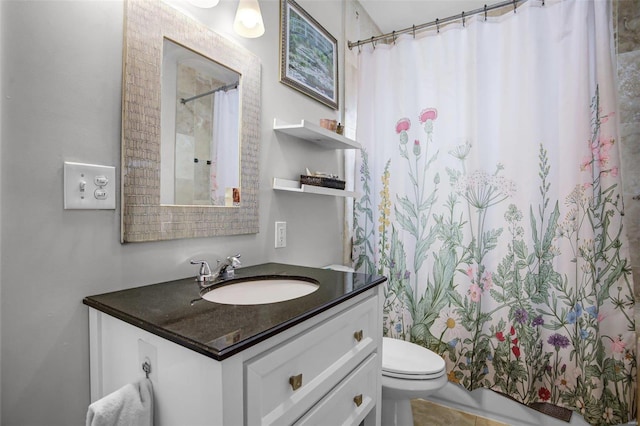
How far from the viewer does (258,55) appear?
1427 millimetres

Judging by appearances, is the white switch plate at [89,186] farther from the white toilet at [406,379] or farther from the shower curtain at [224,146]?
the white toilet at [406,379]

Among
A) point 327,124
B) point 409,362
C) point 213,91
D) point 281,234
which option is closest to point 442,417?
point 409,362

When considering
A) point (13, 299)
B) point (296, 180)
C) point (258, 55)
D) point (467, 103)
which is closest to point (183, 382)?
point (13, 299)

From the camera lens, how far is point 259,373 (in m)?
0.67

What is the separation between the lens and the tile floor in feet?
6.03

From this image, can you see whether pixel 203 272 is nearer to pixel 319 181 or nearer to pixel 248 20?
pixel 319 181

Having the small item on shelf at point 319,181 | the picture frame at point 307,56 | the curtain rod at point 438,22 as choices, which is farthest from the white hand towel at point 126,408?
the curtain rod at point 438,22

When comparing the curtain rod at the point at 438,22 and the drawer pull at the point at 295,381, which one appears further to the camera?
the curtain rod at the point at 438,22

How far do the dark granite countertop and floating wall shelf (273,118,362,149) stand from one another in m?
0.74

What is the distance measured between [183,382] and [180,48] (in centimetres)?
99

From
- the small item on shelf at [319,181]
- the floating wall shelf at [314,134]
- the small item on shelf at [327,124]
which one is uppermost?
the small item on shelf at [327,124]

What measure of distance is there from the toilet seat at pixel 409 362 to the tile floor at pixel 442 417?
493mm

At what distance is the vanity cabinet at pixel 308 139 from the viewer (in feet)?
4.95

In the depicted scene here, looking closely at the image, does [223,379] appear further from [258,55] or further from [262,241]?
[258,55]
